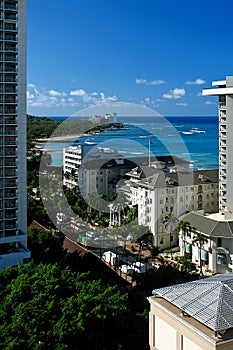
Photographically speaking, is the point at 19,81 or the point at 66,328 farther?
the point at 19,81

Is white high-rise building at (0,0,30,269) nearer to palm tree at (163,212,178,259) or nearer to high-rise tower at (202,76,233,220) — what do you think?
palm tree at (163,212,178,259)

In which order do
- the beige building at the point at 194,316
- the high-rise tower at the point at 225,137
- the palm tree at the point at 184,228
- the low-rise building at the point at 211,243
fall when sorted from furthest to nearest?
the high-rise tower at the point at 225,137 < the palm tree at the point at 184,228 < the low-rise building at the point at 211,243 < the beige building at the point at 194,316

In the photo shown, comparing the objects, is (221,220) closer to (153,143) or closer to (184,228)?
(184,228)

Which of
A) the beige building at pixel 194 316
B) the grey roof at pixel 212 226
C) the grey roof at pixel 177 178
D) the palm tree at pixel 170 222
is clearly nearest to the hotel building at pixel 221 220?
the grey roof at pixel 212 226

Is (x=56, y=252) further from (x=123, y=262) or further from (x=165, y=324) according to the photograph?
(x=165, y=324)

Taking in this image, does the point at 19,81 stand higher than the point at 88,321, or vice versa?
the point at 19,81

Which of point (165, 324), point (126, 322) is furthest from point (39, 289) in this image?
point (165, 324)

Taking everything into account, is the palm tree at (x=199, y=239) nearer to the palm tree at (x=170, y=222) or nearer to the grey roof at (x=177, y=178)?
the palm tree at (x=170, y=222)
